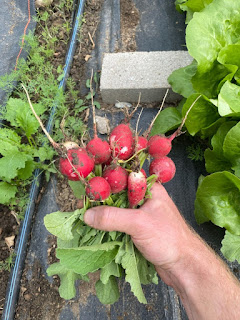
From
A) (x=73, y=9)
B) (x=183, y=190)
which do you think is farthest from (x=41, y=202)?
(x=73, y=9)

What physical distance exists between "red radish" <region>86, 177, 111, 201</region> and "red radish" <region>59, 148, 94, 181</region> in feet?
0.15

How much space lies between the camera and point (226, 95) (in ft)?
5.46

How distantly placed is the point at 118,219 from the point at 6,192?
107 centimetres

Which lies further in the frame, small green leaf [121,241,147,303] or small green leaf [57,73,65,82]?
small green leaf [57,73,65,82]

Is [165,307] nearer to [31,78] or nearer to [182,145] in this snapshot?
[182,145]

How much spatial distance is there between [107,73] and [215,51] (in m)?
0.97

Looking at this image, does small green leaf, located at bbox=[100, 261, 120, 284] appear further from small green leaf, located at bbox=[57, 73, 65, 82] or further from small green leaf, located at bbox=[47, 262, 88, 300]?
small green leaf, located at bbox=[57, 73, 65, 82]

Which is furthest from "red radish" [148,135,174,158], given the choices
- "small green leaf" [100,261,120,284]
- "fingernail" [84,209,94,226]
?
"small green leaf" [100,261,120,284]

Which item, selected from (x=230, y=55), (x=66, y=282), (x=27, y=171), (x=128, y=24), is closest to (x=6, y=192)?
(x=27, y=171)

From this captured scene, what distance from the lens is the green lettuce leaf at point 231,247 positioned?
1683 millimetres

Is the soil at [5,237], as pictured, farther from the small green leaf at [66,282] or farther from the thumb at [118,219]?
the thumb at [118,219]

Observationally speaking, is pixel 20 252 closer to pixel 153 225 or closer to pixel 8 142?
pixel 8 142

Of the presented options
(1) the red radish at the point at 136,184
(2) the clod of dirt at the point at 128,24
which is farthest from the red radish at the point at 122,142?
(2) the clod of dirt at the point at 128,24

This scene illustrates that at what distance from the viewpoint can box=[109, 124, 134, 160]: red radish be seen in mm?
1197
